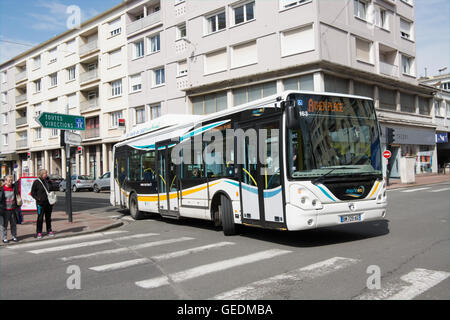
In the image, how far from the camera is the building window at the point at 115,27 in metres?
38.7

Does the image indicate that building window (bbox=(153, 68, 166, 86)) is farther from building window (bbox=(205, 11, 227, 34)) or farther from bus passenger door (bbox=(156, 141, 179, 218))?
bus passenger door (bbox=(156, 141, 179, 218))

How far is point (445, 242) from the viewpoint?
26.0ft

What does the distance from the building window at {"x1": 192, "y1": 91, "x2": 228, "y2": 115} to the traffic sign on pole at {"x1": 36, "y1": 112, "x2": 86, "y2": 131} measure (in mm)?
16385

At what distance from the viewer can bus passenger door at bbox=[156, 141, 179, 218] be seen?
1175 cm

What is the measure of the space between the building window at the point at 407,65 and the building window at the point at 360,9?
6.70m

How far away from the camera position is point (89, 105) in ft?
141

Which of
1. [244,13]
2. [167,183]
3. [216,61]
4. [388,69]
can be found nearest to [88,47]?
[216,61]

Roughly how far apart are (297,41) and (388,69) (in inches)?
385

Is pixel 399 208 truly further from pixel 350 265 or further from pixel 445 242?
pixel 350 265

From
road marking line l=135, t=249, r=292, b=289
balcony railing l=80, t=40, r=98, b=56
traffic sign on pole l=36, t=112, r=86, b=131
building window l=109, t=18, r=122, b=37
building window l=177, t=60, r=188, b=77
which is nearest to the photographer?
road marking line l=135, t=249, r=292, b=289

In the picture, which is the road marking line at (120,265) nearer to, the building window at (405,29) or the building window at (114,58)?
the building window at (405,29)

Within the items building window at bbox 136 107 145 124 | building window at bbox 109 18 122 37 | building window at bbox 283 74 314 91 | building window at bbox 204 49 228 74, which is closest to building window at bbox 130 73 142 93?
building window at bbox 136 107 145 124

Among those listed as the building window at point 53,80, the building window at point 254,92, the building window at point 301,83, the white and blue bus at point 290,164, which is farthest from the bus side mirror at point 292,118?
the building window at point 53,80

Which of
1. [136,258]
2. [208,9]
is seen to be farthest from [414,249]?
[208,9]
